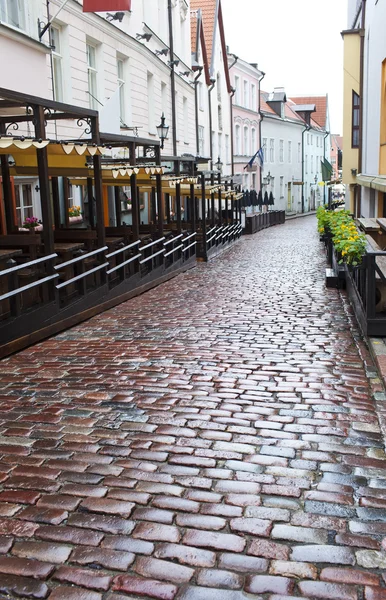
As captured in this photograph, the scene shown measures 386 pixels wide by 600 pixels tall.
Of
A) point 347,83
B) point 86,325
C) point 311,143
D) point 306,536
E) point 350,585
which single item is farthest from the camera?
point 311,143

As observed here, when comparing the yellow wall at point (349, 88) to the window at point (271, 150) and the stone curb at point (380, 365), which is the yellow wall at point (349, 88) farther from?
the window at point (271, 150)

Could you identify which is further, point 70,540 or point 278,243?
point 278,243

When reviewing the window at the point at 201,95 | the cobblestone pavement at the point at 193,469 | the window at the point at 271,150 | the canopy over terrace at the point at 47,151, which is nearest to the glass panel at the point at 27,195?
the canopy over terrace at the point at 47,151

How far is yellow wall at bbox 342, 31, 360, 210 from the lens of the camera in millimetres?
23719

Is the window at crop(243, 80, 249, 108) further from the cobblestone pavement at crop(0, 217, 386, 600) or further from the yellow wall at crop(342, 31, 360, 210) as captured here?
the cobblestone pavement at crop(0, 217, 386, 600)

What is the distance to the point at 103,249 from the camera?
1067 cm

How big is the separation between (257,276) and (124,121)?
7.58m

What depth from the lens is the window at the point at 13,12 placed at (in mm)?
12367

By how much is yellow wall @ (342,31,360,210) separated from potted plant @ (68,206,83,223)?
42.5ft

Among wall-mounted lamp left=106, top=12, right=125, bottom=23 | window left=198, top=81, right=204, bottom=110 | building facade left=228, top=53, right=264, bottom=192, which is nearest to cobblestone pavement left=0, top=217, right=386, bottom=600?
wall-mounted lamp left=106, top=12, right=125, bottom=23

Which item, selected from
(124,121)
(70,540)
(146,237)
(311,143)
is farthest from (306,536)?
(311,143)

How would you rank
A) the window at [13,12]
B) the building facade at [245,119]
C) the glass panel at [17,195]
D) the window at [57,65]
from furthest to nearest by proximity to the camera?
the building facade at [245,119], the window at [57,65], the glass panel at [17,195], the window at [13,12]

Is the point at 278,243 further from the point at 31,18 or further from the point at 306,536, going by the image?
the point at 306,536

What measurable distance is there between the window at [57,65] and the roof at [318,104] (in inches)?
2314
